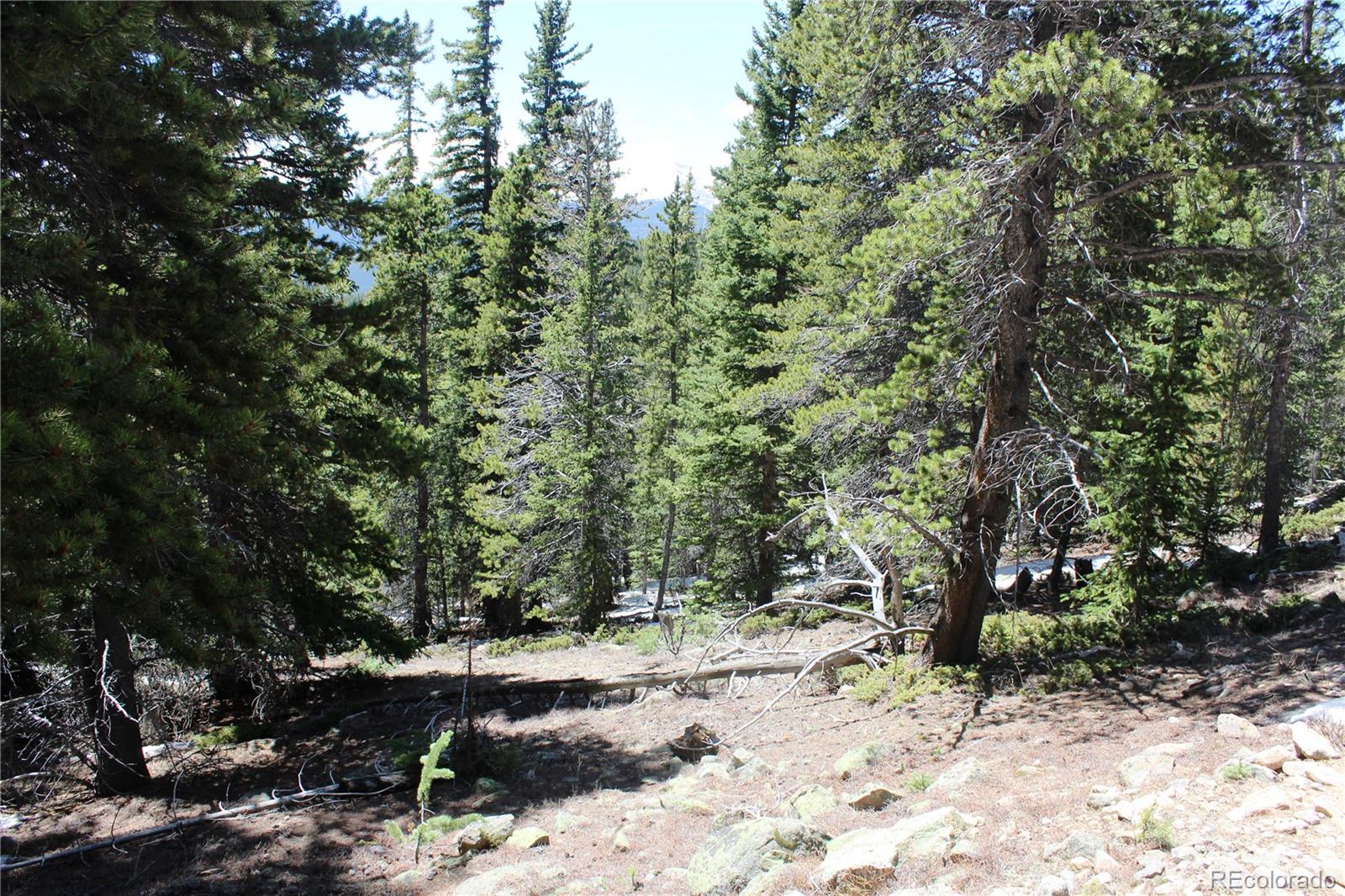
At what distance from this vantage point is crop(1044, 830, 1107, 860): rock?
4199 mm

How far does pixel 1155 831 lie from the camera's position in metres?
4.13

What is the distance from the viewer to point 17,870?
22.7 feet

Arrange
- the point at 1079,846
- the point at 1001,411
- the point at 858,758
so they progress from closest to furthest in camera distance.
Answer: the point at 1079,846 → the point at 858,758 → the point at 1001,411

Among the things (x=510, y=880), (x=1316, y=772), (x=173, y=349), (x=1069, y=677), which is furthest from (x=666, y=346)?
(x=1316, y=772)

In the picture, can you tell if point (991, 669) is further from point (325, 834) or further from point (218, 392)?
point (218, 392)

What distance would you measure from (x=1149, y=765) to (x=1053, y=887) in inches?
73.8

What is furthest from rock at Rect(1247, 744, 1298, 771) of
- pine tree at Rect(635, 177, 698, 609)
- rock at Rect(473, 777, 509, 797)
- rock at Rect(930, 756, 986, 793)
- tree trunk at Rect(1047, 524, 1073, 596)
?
pine tree at Rect(635, 177, 698, 609)

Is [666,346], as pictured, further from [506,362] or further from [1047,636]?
[1047,636]

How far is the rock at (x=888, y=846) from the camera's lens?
4.51m

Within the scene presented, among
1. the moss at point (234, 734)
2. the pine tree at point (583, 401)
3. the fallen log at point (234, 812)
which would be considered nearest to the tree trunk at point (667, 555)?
the pine tree at point (583, 401)

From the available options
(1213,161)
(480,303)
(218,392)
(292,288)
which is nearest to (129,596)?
(218,392)

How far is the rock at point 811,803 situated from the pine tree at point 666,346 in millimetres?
17535

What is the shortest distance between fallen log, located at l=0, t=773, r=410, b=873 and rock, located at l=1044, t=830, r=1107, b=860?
287 inches

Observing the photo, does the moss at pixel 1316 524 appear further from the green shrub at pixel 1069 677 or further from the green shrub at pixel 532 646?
the green shrub at pixel 532 646
